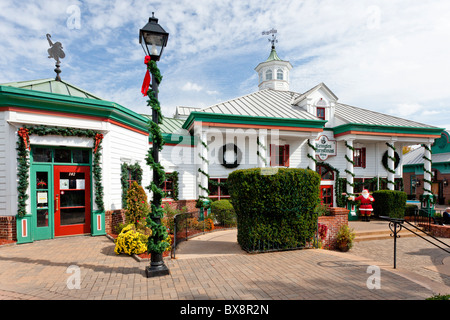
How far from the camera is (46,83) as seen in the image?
959cm

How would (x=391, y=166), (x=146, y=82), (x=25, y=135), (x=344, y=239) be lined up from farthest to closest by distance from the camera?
(x=391, y=166) < (x=344, y=239) < (x=25, y=135) < (x=146, y=82)

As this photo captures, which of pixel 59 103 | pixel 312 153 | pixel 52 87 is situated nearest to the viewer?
pixel 59 103

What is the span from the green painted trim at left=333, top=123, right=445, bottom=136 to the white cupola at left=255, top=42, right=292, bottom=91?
7.93 meters

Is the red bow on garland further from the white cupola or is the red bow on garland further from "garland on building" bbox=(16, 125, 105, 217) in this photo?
the white cupola

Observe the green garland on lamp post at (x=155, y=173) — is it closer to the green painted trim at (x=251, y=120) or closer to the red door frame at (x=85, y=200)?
the red door frame at (x=85, y=200)

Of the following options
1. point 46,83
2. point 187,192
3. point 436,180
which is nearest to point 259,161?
point 187,192

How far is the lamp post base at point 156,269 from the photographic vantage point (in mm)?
5147

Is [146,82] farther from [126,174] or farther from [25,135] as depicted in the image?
[126,174]

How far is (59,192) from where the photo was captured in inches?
345

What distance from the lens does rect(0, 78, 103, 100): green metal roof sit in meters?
9.04

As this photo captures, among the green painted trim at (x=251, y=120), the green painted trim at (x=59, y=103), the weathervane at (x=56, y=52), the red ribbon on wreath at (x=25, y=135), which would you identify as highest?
the weathervane at (x=56, y=52)

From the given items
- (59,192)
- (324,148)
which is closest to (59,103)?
(59,192)

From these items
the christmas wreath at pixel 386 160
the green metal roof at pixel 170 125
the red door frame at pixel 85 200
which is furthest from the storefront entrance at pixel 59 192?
the christmas wreath at pixel 386 160

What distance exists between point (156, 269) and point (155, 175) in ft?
6.60
